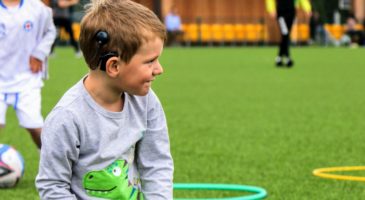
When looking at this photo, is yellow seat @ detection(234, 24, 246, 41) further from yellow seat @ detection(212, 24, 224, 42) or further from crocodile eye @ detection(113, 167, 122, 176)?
crocodile eye @ detection(113, 167, 122, 176)

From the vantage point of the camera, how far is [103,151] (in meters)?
3.56

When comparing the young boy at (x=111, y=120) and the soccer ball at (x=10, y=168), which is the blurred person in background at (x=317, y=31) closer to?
the soccer ball at (x=10, y=168)

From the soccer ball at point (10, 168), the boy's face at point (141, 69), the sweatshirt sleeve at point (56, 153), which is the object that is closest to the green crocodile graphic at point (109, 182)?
the sweatshirt sleeve at point (56, 153)

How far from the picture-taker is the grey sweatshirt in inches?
135

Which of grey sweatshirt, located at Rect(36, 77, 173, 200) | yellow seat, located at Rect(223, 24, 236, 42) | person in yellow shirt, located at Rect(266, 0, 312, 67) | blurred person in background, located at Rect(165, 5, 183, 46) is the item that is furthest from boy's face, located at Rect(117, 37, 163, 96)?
yellow seat, located at Rect(223, 24, 236, 42)

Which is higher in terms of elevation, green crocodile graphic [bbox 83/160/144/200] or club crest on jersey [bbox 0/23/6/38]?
club crest on jersey [bbox 0/23/6/38]

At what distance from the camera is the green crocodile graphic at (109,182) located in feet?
11.8

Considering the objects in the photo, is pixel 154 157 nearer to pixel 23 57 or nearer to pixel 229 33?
pixel 23 57

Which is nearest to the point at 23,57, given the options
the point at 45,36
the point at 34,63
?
the point at 34,63

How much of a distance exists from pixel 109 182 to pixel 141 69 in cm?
49

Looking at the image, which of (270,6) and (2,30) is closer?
(2,30)

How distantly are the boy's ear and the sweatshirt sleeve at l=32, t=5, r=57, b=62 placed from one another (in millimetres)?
3154

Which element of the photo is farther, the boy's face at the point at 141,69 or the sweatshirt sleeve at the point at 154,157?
the sweatshirt sleeve at the point at 154,157

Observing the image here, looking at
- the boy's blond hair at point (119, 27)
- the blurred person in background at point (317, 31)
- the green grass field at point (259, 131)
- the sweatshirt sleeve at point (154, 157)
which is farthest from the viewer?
the blurred person in background at point (317, 31)
